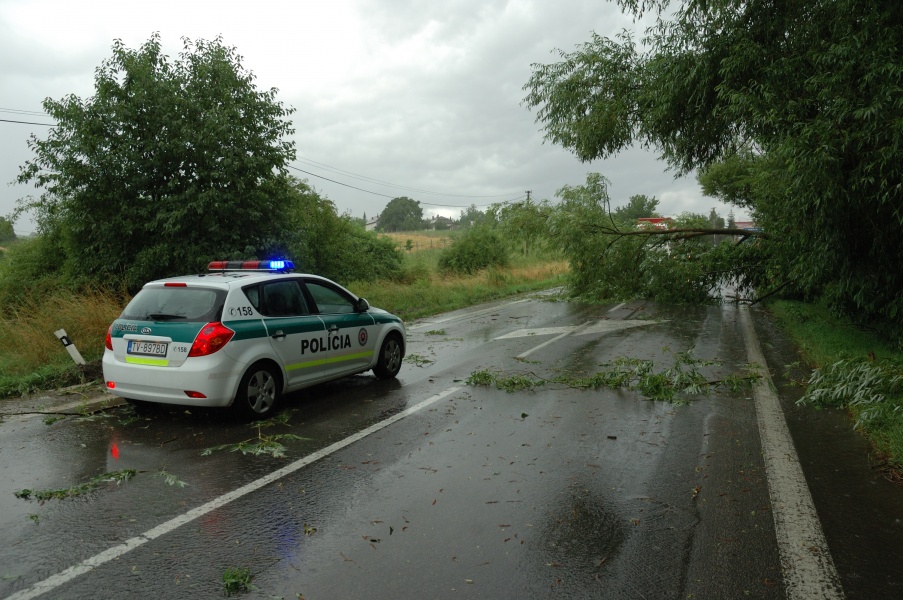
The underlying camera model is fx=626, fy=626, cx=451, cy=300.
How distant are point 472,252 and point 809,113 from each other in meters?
28.4

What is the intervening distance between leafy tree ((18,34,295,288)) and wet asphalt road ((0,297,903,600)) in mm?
6794

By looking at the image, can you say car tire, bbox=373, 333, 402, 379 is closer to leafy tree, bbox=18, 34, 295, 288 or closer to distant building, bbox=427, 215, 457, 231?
leafy tree, bbox=18, 34, 295, 288

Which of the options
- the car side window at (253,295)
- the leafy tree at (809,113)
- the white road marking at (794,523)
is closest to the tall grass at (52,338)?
the car side window at (253,295)

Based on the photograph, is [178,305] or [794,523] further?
[178,305]

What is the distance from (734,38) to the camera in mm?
11047

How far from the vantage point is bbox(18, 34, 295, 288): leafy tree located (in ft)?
41.6

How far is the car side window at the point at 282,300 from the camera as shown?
7133mm

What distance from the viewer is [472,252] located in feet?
122

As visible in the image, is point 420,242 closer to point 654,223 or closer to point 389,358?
point 654,223

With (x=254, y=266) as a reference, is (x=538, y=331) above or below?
below

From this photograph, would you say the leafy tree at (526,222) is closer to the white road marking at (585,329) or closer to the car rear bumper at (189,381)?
the white road marking at (585,329)

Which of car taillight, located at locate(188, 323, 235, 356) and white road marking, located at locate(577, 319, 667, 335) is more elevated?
car taillight, located at locate(188, 323, 235, 356)

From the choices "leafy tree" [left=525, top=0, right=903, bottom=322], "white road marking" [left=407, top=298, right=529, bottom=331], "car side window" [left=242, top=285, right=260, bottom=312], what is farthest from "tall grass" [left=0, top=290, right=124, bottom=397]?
"leafy tree" [left=525, top=0, right=903, bottom=322]

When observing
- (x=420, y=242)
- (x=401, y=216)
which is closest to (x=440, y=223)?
(x=401, y=216)
